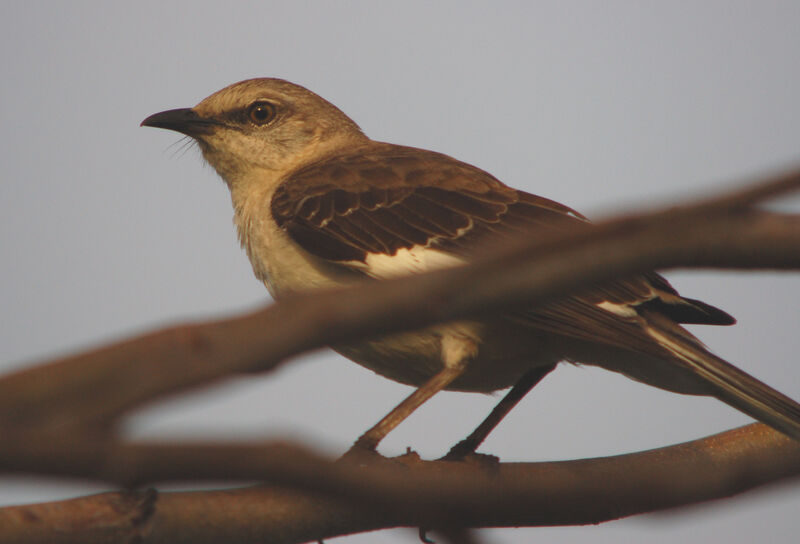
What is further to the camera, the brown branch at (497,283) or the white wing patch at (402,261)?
the white wing patch at (402,261)

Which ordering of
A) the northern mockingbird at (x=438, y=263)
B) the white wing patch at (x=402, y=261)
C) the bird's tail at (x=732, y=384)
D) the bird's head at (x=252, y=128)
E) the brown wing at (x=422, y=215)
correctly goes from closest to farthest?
the bird's tail at (x=732, y=384) → the northern mockingbird at (x=438, y=263) → the brown wing at (x=422, y=215) → the white wing patch at (x=402, y=261) → the bird's head at (x=252, y=128)

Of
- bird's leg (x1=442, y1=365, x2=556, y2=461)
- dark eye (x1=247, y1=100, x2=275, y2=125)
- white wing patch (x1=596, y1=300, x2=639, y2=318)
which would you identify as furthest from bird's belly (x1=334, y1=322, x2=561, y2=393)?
dark eye (x1=247, y1=100, x2=275, y2=125)

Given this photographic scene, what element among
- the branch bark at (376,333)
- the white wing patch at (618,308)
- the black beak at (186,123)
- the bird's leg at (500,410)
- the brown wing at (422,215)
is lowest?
the bird's leg at (500,410)

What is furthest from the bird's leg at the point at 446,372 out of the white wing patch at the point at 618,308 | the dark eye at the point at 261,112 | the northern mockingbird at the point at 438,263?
the dark eye at the point at 261,112

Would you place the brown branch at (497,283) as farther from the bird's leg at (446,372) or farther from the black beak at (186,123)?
the black beak at (186,123)

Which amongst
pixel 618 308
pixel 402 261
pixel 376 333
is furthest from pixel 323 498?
pixel 402 261

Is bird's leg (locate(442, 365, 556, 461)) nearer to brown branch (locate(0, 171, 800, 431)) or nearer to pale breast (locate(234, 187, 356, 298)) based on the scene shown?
pale breast (locate(234, 187, 356, 298))
